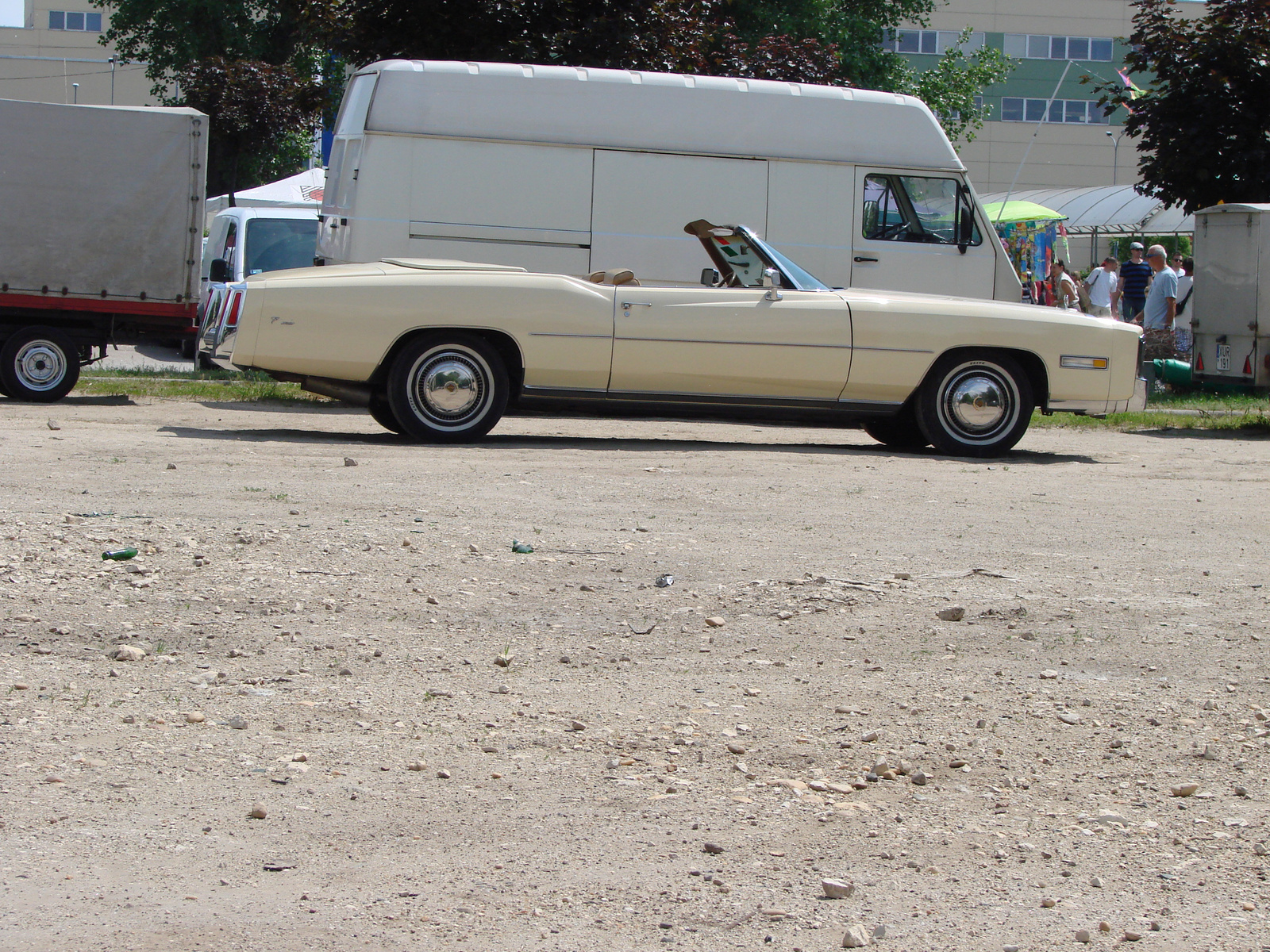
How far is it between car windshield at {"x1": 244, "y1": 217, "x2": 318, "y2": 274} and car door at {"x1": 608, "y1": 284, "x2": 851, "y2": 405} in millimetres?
8000

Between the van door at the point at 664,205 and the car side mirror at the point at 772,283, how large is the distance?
2.58 metres

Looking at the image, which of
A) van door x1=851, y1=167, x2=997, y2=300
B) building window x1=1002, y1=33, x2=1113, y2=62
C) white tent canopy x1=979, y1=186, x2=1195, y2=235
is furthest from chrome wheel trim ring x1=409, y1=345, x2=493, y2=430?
building window x1=1002, y1=33, x2=1113, y2=62

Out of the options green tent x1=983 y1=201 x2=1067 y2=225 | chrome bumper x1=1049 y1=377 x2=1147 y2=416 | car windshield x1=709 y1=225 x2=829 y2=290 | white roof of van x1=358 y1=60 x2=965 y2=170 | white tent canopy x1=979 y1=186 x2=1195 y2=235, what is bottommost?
chrome bumper x1=1049 y1=377 x2=1147 y2=416

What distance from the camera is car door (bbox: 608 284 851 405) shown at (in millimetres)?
9031

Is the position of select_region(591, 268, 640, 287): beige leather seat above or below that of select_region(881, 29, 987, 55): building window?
below

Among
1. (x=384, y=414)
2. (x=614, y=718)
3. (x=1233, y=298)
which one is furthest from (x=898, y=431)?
(x=614, y=718)

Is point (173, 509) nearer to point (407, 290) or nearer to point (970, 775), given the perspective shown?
point (407, 290)

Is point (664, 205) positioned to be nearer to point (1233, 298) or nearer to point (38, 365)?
point (38, 365)

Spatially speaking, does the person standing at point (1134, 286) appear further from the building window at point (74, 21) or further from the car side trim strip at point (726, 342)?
the building window at point (74, 21)

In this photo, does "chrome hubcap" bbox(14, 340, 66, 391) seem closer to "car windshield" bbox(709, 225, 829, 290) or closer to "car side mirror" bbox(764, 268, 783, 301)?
"car windshield" bbox(709, 225, 829, 290)

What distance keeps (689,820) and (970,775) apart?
2.58 feet

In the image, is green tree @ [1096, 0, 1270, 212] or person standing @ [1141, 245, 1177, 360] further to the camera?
person standing @ [1141, 245, 1177, 360]

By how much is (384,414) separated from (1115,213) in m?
35.1

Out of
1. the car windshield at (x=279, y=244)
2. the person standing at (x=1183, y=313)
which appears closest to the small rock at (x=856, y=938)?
the car windshield at (x=279, y=244)
